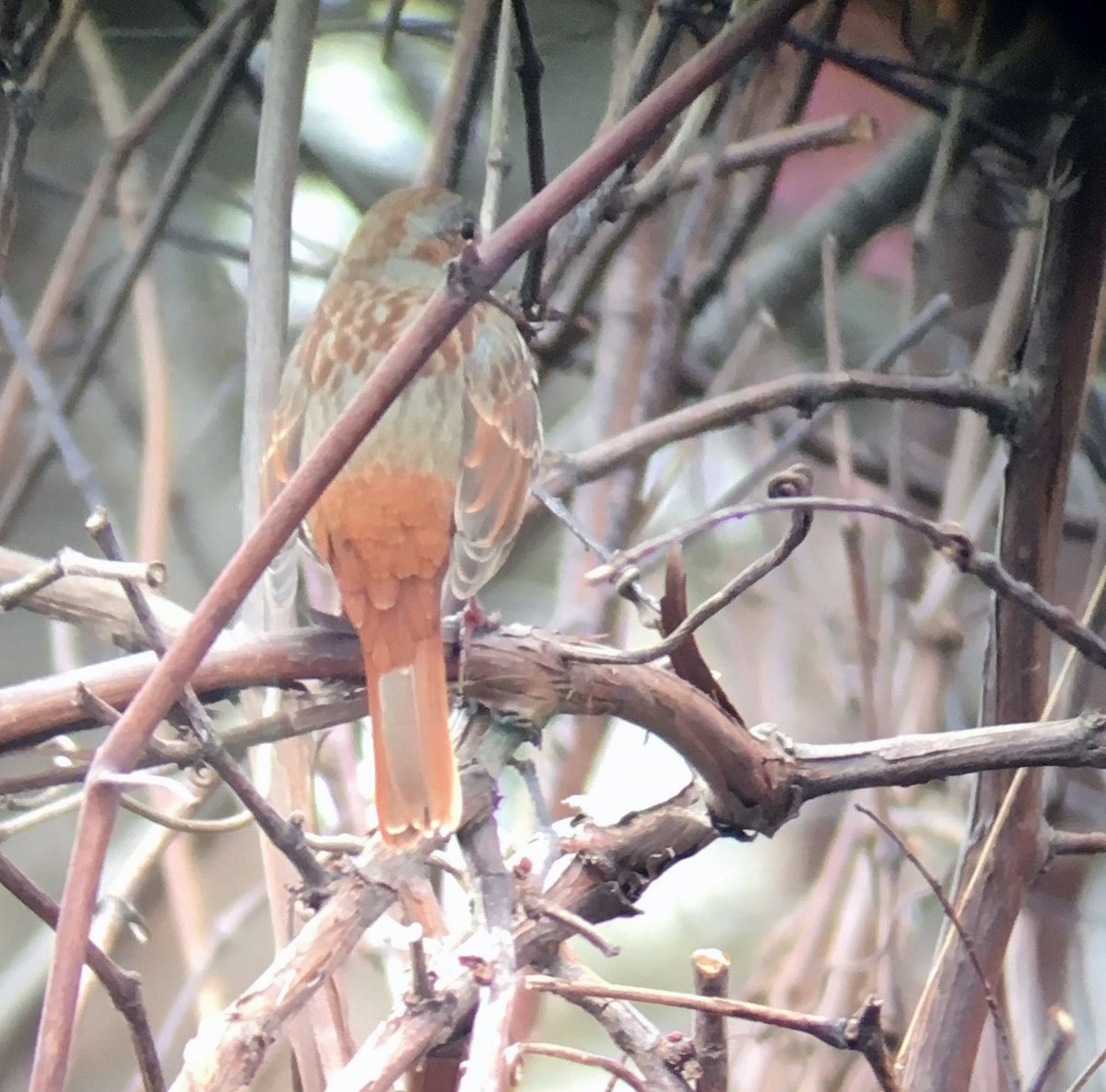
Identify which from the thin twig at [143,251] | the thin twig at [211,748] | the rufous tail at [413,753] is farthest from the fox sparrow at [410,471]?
the thin twig at [143,251]

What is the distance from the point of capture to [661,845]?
0.71 m

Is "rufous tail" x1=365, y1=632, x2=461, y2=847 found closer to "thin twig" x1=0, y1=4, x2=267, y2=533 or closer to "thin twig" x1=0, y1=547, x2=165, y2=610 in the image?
"thin twig" x1=0, y1=547, x2=165, y2=610

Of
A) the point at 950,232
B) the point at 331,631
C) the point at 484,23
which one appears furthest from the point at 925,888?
the point at 484,23

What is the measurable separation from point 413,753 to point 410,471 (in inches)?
7.9

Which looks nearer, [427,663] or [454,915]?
[427,663]

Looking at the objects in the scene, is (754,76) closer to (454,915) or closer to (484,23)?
(484,23)


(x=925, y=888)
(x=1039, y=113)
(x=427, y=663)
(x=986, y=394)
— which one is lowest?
(x=925, y=888)

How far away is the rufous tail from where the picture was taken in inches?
25.0

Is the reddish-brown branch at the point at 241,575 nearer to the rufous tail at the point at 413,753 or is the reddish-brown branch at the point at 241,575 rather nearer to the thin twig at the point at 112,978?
the thin twig at the point at 112,978

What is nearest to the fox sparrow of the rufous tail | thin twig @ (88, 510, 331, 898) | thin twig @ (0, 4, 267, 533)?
the rufous tail

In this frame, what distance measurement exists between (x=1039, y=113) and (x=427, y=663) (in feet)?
2.43

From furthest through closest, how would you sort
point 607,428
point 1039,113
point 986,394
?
point 607,428 < point 1039,113 < point 986,394

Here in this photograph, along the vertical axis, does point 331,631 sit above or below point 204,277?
below

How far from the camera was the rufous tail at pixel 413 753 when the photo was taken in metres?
0.63
